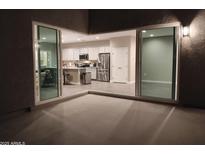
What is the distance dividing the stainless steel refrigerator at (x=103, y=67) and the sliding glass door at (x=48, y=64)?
463cm

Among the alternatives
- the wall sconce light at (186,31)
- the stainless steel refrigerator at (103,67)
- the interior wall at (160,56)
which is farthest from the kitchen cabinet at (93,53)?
the wall sconce light at (186,31)

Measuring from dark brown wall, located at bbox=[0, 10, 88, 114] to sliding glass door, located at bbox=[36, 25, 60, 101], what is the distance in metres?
0.44

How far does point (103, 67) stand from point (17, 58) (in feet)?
20.2

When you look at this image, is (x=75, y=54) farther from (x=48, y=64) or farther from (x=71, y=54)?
(x=48, y=64)

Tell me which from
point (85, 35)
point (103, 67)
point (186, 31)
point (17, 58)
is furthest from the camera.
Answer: point (103, 67)

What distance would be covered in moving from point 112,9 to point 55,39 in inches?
85.3

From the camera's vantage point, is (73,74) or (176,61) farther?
(73,74)

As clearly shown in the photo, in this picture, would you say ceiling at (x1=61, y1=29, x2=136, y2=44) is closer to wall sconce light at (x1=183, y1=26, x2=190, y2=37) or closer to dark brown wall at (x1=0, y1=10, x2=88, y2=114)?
dark brown wall at (x1=0, y1=10, x2=88, y2=114)

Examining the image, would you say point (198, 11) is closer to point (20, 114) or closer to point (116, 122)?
point (116, 122)

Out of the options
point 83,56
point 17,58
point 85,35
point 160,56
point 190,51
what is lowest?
point 17,58

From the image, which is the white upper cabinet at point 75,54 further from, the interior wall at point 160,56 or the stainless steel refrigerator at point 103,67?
the interior wall at point 160,56

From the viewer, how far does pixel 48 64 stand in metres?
4.72

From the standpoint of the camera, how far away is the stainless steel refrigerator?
359 inches

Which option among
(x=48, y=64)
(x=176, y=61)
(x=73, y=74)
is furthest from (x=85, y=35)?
(x=176, y=61)
